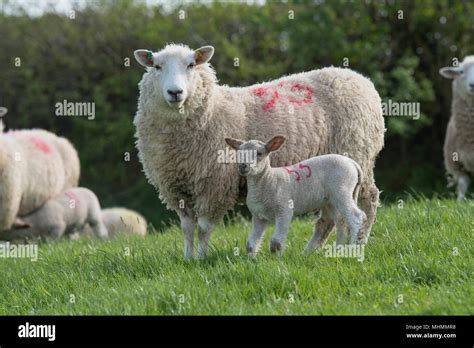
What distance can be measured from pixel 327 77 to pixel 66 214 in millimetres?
5086

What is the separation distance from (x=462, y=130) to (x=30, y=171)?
5571mm

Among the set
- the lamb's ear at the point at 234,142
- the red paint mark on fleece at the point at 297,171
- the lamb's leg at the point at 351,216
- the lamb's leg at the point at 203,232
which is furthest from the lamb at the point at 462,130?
the lamb's ear at the point at 234,142

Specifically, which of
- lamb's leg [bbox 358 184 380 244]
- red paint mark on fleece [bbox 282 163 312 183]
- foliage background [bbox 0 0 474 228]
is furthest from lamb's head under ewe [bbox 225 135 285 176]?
foliage background [bbox 0 0 474 228]

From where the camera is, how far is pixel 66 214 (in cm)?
1066

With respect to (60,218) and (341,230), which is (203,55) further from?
(60,218)

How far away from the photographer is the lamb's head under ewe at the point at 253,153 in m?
5.61

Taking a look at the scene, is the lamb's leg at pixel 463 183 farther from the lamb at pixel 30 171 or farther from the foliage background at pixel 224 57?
the lamb at pixel 30 171

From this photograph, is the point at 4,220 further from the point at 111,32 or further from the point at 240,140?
the point at 111,32

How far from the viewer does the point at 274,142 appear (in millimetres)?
5684

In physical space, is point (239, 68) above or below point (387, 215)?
above

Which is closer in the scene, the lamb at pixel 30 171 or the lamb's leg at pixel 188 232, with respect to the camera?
the lamb's leg at pixel 188 232

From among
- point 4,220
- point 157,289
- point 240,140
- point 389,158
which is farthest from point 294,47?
point 157,289

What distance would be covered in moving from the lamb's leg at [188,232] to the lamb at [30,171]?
411cm
